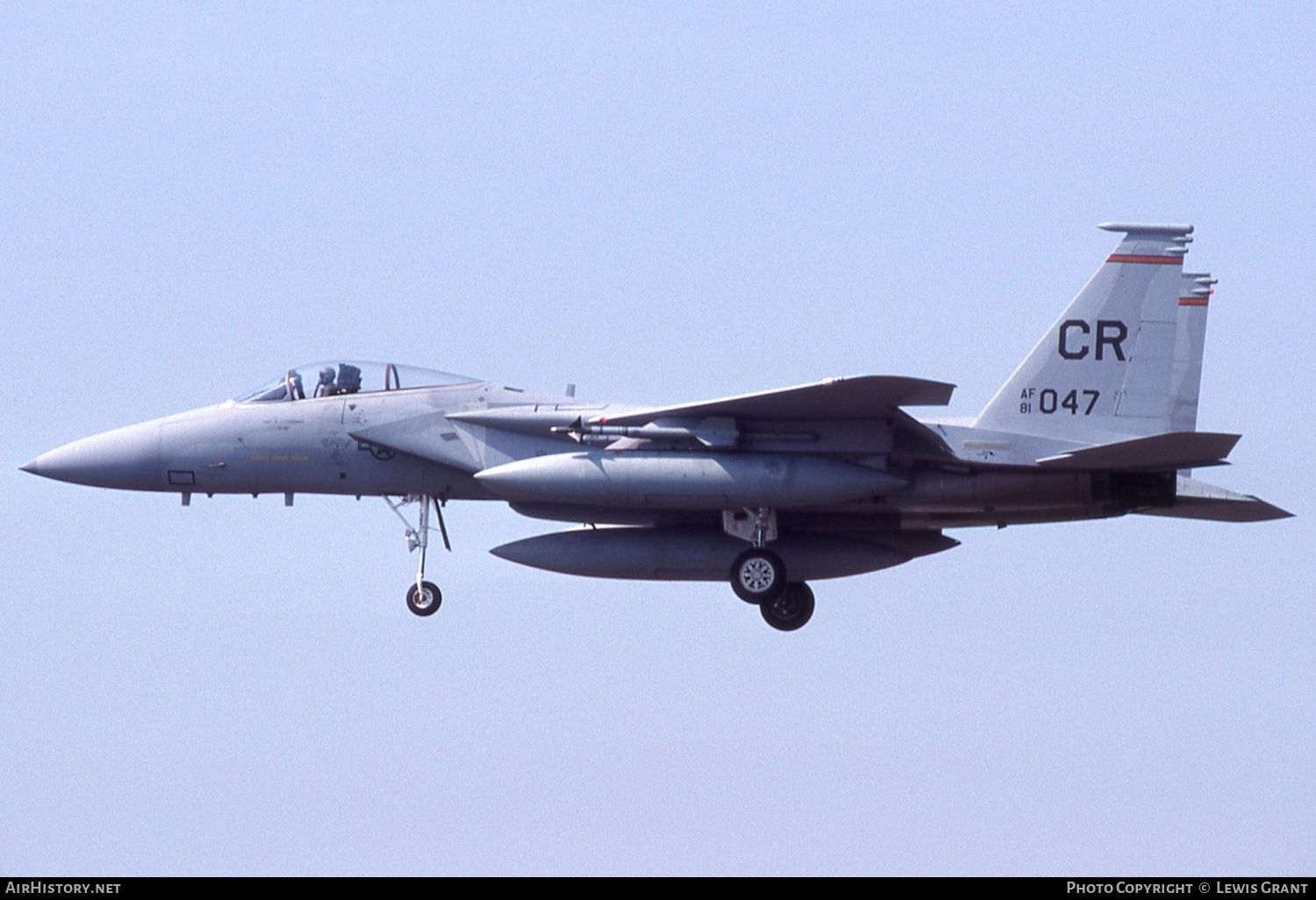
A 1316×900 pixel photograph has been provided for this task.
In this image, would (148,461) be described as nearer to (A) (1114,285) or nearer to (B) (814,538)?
(B) (814,538)

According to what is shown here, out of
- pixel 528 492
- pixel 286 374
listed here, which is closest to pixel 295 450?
pixel 286 374

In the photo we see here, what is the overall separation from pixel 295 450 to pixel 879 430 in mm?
5989

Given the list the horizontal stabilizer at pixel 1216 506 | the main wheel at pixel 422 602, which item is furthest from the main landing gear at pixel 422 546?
the horizontal stabilizer at pixel 1216 506

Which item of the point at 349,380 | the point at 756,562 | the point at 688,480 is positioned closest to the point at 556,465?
the point at 688,480

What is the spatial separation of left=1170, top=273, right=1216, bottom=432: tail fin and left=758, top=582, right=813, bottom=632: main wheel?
4202mm

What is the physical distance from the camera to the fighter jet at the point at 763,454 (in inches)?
773

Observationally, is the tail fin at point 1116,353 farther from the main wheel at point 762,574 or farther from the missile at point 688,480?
the main wheel at point 762,574

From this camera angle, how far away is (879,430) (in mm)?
19781

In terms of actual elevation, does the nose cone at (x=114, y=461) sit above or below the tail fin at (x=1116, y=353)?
below

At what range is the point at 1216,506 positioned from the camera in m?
21.2

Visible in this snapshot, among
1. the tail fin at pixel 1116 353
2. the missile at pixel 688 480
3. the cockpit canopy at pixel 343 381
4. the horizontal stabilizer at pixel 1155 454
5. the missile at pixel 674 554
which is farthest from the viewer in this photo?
the cockpit canopy at pixel 343 381

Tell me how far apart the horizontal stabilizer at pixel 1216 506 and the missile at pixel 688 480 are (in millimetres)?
3431

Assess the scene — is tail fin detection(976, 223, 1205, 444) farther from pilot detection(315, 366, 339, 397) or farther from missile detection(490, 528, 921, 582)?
pilot detection(315, 366, 339, 397)

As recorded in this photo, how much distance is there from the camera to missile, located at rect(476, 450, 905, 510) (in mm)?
19578
